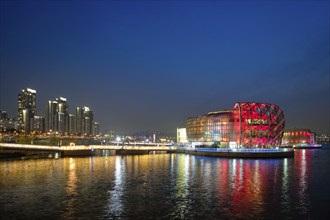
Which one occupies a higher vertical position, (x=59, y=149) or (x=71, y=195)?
(x=59, y=149)

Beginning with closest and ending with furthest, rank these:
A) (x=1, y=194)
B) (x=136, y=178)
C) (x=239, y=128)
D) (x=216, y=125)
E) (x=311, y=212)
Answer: (x=311, y=212), (x=1, y=194), (x=136, y=178), (x=239, y=128), (x=216, y=125)

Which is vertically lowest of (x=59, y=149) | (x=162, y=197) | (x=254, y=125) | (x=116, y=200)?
(x=162, y=197)

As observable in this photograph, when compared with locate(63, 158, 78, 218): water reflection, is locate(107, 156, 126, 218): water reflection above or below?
below

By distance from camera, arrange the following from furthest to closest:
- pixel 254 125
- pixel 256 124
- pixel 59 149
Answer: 1. pixel 256 124
2. pixel 254 125
3. pixel 59 149

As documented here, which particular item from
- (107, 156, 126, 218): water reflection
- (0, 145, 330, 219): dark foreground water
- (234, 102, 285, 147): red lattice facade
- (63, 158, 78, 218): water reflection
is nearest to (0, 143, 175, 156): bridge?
(234, 102, 285, 147): red lattice facade

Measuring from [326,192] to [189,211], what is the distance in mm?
20067

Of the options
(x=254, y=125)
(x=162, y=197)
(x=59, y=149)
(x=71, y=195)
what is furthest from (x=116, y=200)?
(x=254, y=125)

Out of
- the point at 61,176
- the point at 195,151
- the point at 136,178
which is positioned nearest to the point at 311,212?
the point at 136,178

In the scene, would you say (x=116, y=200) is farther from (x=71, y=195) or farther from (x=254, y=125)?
(x=254, y=125)

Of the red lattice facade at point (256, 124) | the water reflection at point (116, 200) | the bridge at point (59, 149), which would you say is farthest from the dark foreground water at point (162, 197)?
the red lattice facade at point (256, 124)

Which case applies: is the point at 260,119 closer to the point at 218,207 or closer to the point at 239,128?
the point at 239,128

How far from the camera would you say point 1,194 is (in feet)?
129

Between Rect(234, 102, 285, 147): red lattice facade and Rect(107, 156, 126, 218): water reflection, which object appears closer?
Rect(107, 156, 126, 218): water reflection

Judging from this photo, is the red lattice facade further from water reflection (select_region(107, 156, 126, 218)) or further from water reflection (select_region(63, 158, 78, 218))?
water reflection (select_region(107, 156, 126, 218))
